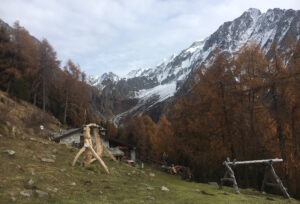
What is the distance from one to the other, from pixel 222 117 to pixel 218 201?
21.5m

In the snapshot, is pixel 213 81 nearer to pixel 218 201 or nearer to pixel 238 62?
pixel 238 62

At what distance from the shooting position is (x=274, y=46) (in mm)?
36625

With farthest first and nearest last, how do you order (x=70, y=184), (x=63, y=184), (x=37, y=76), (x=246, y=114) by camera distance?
(x=37, y=76)
(x=246, y=114)
(x=70, y=184)
(x=63, y=184)

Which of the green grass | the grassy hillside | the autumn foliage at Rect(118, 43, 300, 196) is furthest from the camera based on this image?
the autumn foliage at Rect(118, 43, 300, 196)

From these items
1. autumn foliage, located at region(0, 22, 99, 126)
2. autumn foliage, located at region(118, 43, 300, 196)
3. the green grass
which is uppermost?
autumn foliage, located at region(0, 22, 99, 126)

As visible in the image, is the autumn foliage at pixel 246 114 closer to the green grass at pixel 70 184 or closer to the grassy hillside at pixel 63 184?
the grassy hillside at pixel 63 184

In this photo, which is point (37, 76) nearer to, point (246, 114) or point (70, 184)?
point (246, 114)

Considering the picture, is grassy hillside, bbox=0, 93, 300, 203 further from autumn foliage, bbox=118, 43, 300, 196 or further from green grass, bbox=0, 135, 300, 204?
autumn foliage, bbox=118, 43, 300, 196

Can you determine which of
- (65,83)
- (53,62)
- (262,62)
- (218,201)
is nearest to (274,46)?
(262,62)

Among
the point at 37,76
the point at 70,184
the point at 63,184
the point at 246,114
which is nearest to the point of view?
the point at 63,184

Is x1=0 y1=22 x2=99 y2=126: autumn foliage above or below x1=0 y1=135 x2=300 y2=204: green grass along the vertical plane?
above

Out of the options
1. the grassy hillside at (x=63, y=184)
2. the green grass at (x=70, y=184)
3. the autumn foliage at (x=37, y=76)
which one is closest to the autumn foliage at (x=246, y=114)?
the grassy hillside at (x=63, y=184)

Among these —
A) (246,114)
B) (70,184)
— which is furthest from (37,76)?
(70,184)

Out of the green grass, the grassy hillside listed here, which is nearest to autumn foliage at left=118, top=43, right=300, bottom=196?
the grassy hillside
